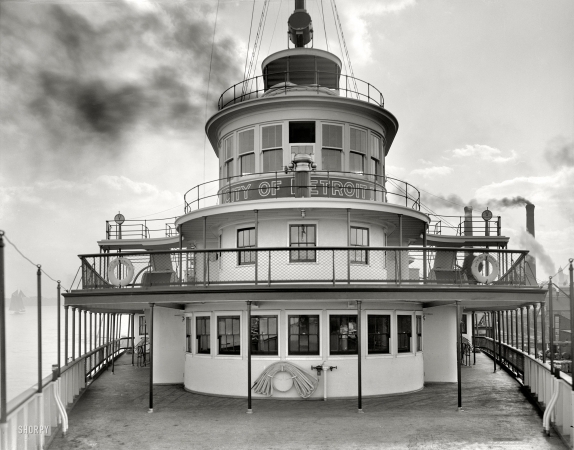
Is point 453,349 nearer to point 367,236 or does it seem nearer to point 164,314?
point 367,236

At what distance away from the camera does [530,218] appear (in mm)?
78438

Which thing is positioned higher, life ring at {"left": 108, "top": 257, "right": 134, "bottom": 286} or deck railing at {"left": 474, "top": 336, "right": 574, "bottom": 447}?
life ring at {"left": 108, "top": 257, "right": 134, "bottom": 286}

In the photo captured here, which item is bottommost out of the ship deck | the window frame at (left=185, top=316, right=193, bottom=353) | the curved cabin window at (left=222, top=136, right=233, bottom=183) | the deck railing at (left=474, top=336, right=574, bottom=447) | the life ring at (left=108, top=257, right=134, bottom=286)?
the ship deck

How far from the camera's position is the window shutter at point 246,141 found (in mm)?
24203

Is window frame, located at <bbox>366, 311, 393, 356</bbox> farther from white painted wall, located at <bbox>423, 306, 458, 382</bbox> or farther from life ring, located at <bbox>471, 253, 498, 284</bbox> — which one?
white painted wall, located at <bbox>423, 306, 458, 382</bbox>

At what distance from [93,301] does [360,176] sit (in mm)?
10054

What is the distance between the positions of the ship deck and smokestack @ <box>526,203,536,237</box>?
2342 inches

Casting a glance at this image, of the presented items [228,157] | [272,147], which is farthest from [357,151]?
[228,157]

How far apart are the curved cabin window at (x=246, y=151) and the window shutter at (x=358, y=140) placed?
140 inches

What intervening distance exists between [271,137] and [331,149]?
2141mm

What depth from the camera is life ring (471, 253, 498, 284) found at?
19750 millimetres

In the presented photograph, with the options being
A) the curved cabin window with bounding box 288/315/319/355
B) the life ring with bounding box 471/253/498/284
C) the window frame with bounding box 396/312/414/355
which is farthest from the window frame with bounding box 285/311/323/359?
the life ring with bounding box 471/253/498/284

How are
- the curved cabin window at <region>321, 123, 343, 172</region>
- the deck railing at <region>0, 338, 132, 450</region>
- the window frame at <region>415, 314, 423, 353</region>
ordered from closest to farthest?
the deck railing at <region>0, 338, 132, 450</region> → the window frame at <region>415, 314, 423, 353</region> → the curved cabin window at <region>321, 123, 343, 172</region>

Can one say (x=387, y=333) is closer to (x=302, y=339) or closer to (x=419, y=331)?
(x=419, y=331)
